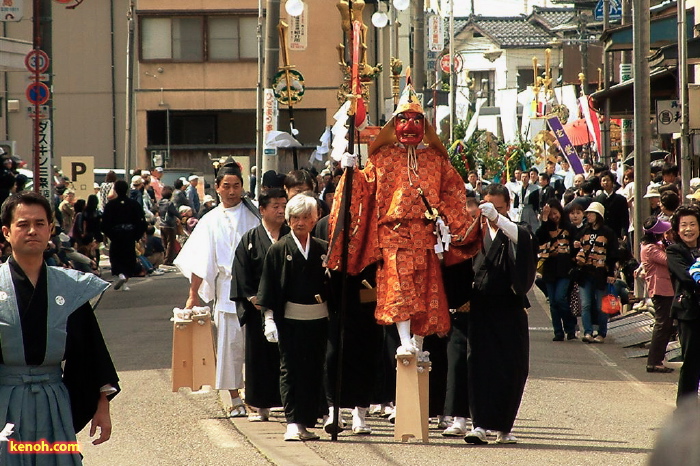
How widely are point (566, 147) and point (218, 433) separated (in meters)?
21.7

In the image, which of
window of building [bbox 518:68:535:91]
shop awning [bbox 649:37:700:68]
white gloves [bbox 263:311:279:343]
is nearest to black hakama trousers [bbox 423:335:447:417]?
white gloves [bbox 263:311:279:343]

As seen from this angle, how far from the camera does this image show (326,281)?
8.77 m

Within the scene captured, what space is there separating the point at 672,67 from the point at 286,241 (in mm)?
10677

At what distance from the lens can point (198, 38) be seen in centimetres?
4328

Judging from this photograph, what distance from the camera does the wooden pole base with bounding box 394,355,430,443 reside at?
8.32 metres

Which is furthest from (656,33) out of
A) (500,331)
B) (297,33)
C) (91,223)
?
(500,331)

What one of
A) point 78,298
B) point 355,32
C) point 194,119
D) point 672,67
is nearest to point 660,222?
point 355,32

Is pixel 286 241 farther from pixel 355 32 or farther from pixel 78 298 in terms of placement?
pixel 78 298

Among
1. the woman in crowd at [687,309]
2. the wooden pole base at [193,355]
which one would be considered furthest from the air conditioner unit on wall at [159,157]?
the woman in crowd at [687,309]

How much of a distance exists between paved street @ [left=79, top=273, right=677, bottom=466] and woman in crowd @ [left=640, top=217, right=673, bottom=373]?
47 centimetres

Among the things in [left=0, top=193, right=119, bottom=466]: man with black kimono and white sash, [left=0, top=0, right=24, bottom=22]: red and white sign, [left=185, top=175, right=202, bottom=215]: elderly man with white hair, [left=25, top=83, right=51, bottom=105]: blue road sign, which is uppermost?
[left=0, top=0, right=24, bottom=22]: red and white sign

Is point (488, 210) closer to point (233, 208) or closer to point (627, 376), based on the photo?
point (233, 208)

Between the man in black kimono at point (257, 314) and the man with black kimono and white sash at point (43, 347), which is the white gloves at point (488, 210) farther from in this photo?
the man with black kimono and white sash at point (43, 347)

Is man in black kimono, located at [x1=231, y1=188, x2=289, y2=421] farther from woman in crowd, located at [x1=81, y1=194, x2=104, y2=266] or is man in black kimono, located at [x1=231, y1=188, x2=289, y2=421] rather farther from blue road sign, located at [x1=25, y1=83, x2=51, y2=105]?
woman in crowd, located at [x1=81, y1=194, x2=104, y2=266]
